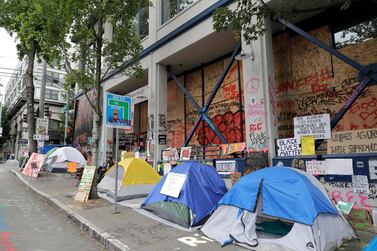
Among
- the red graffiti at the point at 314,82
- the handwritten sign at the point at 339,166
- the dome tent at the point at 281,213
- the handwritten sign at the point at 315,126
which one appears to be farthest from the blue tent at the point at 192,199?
the red graffiti at the point at 314,82

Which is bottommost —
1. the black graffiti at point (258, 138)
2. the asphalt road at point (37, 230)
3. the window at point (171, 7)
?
the asphalt road at point (37, 230)

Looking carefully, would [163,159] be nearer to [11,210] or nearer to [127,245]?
[11,210]

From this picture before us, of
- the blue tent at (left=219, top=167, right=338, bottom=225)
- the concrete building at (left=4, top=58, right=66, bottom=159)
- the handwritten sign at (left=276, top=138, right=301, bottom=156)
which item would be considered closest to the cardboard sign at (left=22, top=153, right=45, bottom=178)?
the handwritten sign at (left=276, top=138, right=301, bottom=156)

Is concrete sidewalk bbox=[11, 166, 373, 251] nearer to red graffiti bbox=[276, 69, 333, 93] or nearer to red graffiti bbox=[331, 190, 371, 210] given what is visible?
red graffiti bbox=[331, 190, 371, 210]

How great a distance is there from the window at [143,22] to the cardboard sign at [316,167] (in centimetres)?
1196

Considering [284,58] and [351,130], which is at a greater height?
[284,58]

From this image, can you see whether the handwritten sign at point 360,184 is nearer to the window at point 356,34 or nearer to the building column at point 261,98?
the building column at point 261,98

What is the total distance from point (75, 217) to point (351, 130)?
8.05 m

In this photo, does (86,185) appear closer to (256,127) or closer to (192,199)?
(192,199)

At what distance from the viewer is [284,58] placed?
450 inches

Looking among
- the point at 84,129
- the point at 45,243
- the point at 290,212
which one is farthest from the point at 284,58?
the point at 84,129

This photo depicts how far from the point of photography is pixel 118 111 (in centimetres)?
895

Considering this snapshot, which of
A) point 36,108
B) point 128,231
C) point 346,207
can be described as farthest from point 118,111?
point 36,108

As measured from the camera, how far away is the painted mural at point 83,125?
922 inches
